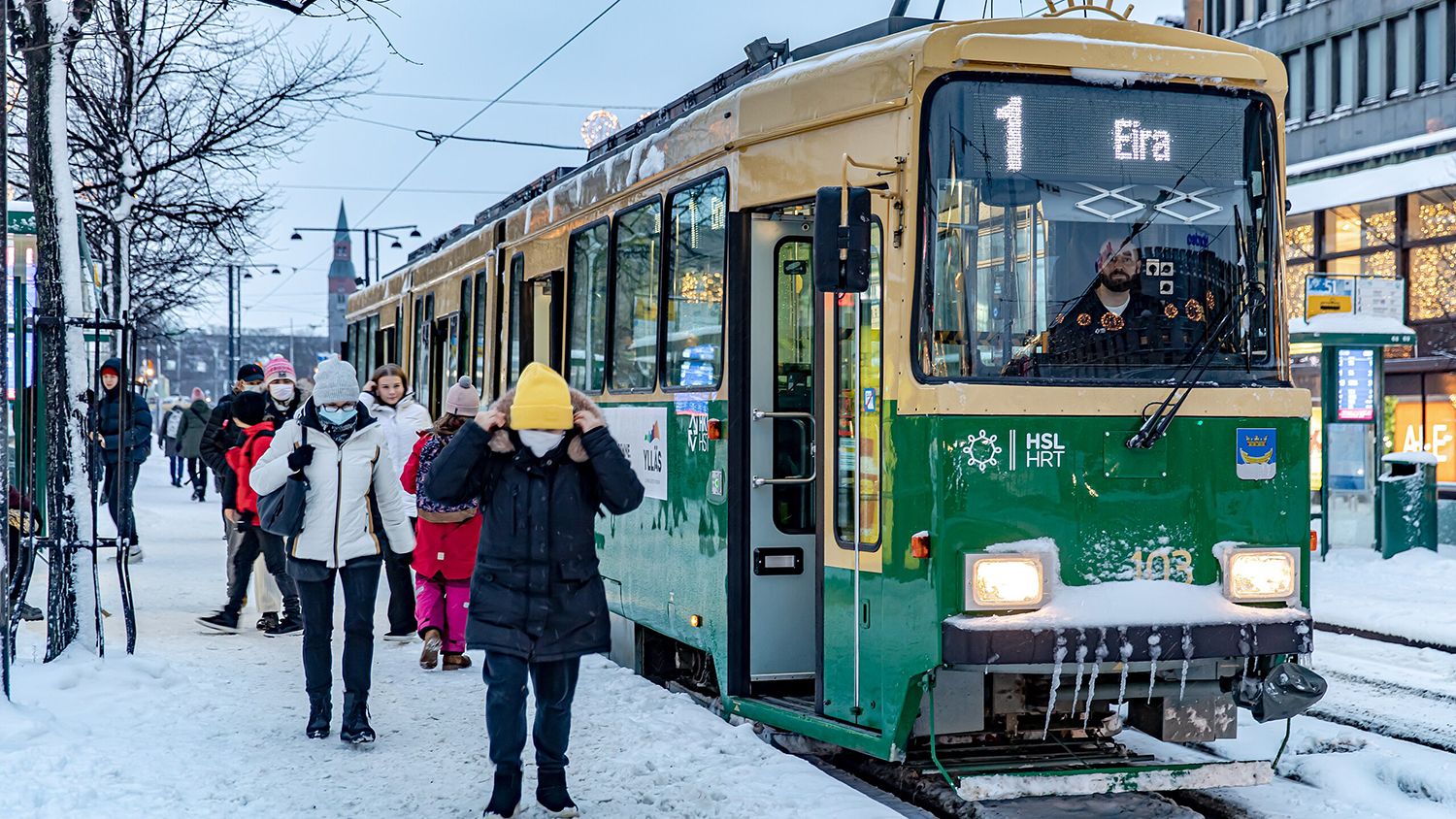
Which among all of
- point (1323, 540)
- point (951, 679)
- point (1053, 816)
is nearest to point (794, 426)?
point (951, 679)

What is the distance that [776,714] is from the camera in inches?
253

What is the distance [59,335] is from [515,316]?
11.0 ft

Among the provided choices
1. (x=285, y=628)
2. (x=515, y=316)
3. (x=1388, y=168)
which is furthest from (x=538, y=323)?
(x=1388, y=168)

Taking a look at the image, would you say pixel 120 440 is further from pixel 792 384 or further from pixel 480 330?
pixel 480 330

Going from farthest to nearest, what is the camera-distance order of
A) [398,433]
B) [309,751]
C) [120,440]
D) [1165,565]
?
[398,433] < [120,440] < [309,751] < [1165,565]

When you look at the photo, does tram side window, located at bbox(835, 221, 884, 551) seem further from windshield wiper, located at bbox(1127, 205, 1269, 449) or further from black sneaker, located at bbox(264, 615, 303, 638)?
black sneaker, located at bbox(264, 615, 303, 638)

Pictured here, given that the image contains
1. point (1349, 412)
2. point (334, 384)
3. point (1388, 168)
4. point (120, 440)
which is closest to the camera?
point (334, 384)

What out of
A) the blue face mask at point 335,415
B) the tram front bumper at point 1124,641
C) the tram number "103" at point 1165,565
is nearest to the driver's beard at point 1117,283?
the tram number "103" at point 1165,565

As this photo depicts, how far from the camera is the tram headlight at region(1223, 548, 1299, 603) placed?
5.75 metres

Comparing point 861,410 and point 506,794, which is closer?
point 506,794

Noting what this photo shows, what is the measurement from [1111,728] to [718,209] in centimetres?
298

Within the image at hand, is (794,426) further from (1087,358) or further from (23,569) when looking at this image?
(23,569)

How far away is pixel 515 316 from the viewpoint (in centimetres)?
1076

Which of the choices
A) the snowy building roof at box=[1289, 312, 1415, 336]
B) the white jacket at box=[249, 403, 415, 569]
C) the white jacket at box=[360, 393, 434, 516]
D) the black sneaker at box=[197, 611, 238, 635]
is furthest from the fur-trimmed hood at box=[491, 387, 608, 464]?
the snowy building roof at box=[1289, 312, 1415, 336]
